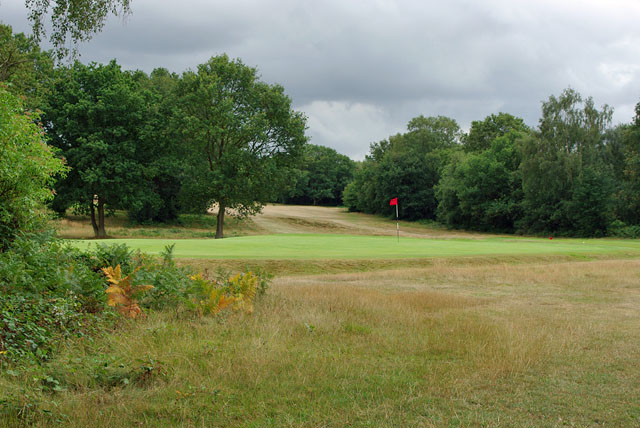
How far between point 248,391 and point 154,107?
3977cm

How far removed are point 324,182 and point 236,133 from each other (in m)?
71.0

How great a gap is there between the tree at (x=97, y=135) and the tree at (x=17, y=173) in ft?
93.3

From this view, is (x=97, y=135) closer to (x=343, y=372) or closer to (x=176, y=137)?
(x=176, y=137)

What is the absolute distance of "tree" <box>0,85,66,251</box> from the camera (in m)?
9.11

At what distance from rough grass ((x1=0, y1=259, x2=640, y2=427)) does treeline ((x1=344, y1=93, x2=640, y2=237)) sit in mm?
43288

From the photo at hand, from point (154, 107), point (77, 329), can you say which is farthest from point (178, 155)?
point (77, 329)

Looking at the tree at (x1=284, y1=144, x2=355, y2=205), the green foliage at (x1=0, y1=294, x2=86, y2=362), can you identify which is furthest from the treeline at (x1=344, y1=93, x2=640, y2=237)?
the green foliage at (x1=0, y1=294, x2=86, y2=362)

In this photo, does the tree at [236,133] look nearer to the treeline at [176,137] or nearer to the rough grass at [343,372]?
the treeline at [176,137]

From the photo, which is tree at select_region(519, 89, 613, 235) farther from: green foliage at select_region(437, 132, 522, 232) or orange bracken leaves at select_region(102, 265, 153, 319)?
orange bracken leaves at select_region(102, 265, 153, 319)

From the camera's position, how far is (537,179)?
49938mm

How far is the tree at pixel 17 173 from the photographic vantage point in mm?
9109

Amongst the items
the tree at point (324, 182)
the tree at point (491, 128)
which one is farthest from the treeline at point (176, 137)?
the tree at point (324, 182)

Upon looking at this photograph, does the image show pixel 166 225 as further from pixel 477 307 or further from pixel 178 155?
pixel 477 307

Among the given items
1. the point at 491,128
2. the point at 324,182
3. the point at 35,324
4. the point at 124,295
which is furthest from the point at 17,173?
the point at 324,182
